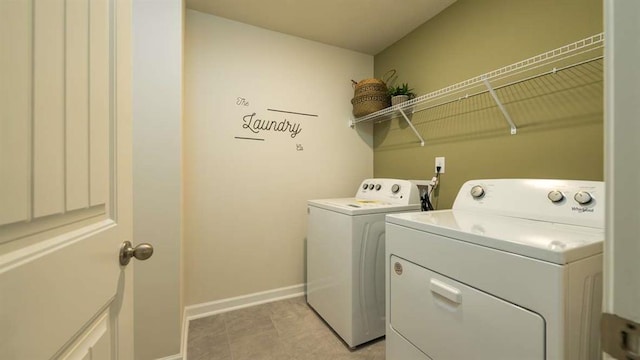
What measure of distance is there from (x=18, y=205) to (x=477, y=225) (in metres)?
1.23

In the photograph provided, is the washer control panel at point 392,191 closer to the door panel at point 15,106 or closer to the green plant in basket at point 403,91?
the green plant in basket at point 403,91

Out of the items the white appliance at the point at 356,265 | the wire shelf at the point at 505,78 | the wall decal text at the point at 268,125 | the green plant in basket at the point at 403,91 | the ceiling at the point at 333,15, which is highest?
the ceiling at the point at 333,15

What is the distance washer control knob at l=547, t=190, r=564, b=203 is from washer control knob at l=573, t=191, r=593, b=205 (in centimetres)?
4

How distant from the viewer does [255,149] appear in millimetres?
2125

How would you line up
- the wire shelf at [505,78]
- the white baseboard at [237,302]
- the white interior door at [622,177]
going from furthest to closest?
the white baseboard at [237,302], the wire shelf at [505,78], the white interior door at [622,177]

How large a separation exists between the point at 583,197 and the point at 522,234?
393mm

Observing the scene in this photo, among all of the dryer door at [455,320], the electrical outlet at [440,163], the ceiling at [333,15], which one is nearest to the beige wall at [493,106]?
the electrical outlet at [440,163]

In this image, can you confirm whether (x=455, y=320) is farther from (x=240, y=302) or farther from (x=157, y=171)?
(x=240, y=302)

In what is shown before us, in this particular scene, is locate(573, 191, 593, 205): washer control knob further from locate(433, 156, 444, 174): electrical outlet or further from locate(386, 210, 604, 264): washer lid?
locate(433, 156, 444, 174): electrical outlet

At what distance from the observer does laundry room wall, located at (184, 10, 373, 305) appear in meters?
1.94

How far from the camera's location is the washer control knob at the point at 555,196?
41.0 inches

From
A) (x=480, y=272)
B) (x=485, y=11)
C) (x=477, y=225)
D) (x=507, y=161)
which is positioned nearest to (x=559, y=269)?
(x=480, y=272)

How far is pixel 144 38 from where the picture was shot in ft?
4.45

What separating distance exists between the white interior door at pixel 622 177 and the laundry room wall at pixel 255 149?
2022mm
